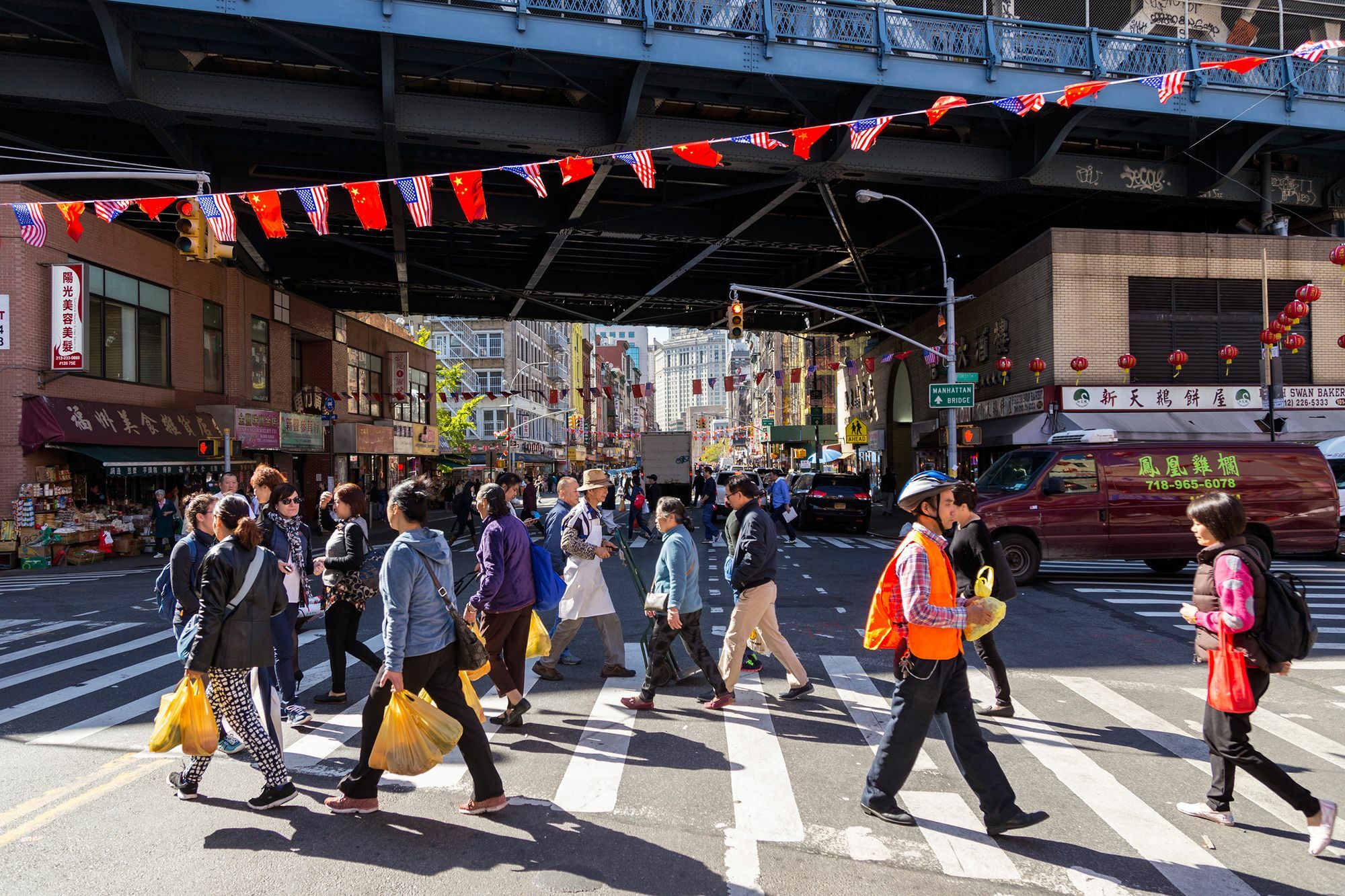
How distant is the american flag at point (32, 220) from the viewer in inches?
560

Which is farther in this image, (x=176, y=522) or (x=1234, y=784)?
(x=176, y=522)

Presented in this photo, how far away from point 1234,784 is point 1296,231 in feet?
100

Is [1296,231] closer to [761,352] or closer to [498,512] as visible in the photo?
[498,512]

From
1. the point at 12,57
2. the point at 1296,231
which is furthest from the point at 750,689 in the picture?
the point at 1296,231

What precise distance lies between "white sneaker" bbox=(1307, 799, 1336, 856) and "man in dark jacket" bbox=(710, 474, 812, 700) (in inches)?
136

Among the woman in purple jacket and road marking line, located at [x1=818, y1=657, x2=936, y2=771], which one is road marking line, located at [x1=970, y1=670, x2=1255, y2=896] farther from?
the woman in purple jacket

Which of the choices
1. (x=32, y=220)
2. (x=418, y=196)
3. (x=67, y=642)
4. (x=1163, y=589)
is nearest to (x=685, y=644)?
(x=67, y=642)

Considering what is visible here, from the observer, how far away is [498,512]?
659 centimetres

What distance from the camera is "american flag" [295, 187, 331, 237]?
14.0m

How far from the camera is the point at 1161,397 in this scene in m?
25.7

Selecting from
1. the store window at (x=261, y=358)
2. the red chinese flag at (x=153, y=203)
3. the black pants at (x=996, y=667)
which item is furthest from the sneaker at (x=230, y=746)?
the store window at (x=261, y=358)

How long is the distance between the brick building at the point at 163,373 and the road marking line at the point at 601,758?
60.3ft

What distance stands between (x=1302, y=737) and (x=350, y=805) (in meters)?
6.50

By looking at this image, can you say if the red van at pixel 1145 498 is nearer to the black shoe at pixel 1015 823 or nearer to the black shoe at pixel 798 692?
the black shoe at pixel 798 692
